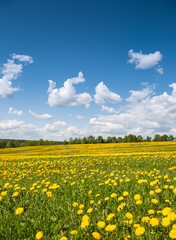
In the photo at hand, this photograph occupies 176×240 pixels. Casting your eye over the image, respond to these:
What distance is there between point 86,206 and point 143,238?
1.53 m

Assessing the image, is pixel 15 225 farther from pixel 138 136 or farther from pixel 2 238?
pixel 138 136

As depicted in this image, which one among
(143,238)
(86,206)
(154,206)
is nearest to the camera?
(143,238)

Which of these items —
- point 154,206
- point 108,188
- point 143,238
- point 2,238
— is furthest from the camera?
point 108,188

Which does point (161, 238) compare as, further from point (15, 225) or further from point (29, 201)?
point (29, 201)

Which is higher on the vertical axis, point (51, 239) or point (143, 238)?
point (143, 238)

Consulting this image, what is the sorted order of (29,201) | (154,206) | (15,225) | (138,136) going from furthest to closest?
(138,136) → (29,201) → (154,206) → (15,225)

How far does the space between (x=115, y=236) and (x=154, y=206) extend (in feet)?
4.03

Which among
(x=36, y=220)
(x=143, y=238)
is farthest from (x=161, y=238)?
(x=36, y=220)

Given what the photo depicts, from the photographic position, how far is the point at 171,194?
→ 136 inches

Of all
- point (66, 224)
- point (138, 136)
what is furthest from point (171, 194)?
point (138, 136)

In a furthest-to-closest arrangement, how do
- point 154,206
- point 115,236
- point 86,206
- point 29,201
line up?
point 29,201 < point 86,206 < point 154,206 < point 115,236

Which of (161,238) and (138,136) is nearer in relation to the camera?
(161,238)

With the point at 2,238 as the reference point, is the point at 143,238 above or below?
above

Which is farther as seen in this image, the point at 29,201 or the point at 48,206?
the point at 29,201
